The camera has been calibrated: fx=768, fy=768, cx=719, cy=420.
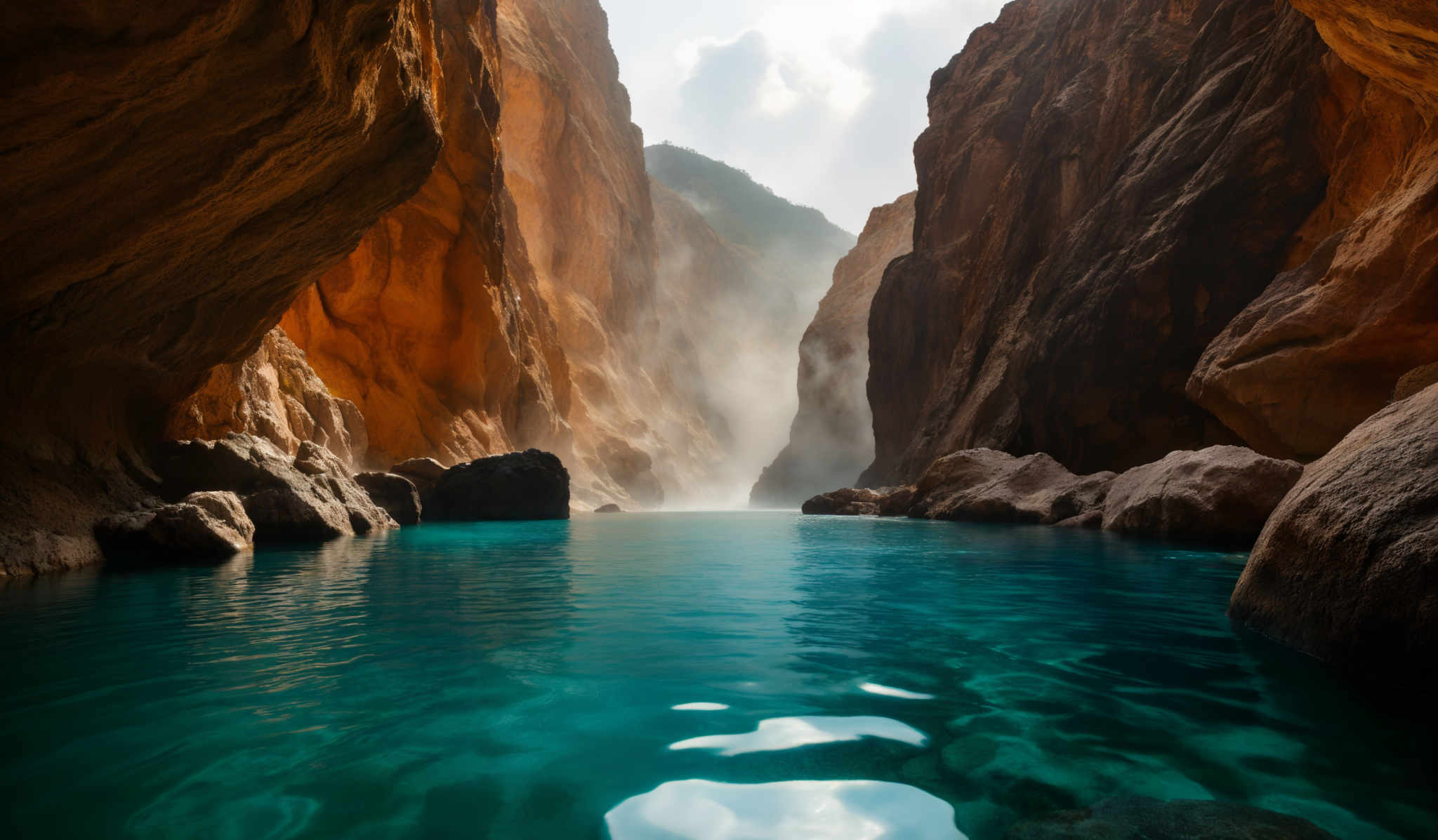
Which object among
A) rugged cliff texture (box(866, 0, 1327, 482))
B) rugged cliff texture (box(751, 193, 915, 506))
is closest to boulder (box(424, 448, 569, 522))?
rugged cliff texture (box(866, 0, 1327, 482))

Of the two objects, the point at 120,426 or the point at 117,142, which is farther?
the point at 120,426

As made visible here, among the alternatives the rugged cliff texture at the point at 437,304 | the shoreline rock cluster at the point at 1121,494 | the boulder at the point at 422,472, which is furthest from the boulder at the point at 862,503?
the rugged cliff texture at the point at 437,304

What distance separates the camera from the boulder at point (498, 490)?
67.1ft

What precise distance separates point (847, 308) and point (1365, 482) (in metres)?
53.0

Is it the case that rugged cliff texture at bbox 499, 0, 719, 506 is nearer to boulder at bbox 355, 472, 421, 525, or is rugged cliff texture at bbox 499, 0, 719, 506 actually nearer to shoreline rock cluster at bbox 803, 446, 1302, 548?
boulder at bbox 355, 472, 421, 525

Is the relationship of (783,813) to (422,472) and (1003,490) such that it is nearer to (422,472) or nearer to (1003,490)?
(1003,490)

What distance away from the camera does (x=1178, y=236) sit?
17016 mm

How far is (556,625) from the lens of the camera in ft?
14.4

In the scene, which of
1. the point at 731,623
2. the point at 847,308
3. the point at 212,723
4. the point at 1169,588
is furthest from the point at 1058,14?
the point at 212,723

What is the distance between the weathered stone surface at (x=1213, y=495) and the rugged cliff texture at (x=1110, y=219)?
6.40 meters

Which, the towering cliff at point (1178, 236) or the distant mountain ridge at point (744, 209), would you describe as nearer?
the towering cliff at point (1178, 236)

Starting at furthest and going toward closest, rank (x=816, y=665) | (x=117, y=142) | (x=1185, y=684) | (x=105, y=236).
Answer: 1. (x=105, y=236)
2. (x=117, y=142)
3. (x=816, y=665)
4. (x=1185, y=684)

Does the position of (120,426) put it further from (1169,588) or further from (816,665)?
(1169,588)

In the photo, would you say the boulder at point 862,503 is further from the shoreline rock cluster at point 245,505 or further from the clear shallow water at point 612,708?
the clear shallow water at point 612,708
